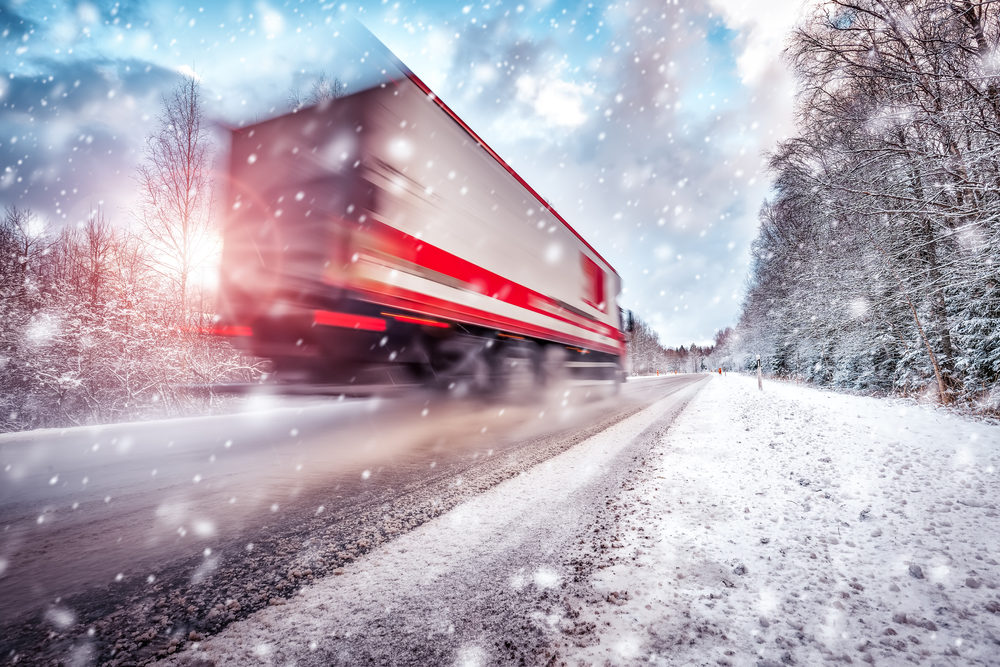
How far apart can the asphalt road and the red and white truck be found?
970 mm

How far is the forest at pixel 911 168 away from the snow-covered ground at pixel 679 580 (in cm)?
465

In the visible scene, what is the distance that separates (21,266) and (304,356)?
1178 cm

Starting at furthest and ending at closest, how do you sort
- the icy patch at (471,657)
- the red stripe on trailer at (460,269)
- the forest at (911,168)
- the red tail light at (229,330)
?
1. the forest at (911,168)
2. the red tail light at (229,330)
3. the red stripe on trailer at (460,269)
4. the icy patch at (471,657)

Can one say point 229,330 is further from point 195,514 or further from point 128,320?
point 128,320

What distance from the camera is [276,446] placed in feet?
16.0

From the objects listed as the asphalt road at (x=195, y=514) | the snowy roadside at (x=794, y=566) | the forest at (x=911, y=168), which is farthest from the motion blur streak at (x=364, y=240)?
the forest at (x=911, y=168)

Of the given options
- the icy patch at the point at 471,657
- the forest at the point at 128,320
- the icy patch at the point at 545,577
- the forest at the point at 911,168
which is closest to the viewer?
the icy patch at the point at 471,657

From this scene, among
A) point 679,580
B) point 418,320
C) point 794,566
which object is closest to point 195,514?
point 418,320

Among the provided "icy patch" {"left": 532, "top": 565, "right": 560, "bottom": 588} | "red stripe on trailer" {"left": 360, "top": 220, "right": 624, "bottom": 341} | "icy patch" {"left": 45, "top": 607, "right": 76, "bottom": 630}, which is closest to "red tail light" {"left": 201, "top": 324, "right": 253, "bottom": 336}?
"red stripe on trailer" {"left": 360, "top": 220, "right": 624, "bottom": 341}

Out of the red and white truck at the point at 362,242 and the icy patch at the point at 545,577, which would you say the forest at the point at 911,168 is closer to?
the red and white truck at the point at 362,242

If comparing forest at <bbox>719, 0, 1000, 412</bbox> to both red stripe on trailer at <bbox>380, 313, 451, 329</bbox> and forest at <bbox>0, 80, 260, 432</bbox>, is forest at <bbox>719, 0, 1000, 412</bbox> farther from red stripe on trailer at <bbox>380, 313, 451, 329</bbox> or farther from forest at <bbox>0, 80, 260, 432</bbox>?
forest at <bbox>0, 80, 260, 432</bbox>

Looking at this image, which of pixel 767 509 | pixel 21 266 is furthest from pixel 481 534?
pixel 21 266

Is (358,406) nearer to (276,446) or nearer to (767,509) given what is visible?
(276,446)

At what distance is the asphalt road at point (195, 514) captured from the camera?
1.58 metres
